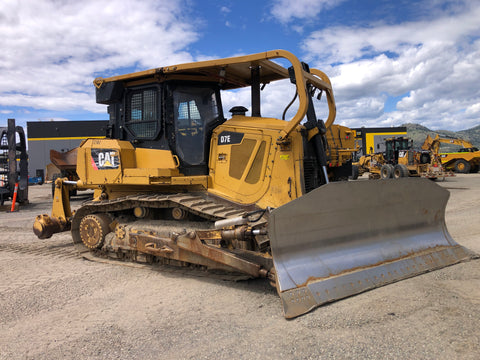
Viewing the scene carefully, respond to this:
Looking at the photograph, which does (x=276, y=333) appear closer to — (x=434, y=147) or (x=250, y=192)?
(x=250, y=192)

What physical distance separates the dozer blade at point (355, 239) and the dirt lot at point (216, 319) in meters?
0.18

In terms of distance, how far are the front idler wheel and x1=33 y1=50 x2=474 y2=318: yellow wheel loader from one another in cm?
2

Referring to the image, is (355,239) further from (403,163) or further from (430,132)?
(430,132)

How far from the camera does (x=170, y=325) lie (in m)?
3.27

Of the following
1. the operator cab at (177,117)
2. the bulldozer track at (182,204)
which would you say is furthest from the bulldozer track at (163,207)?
the operator cab at (177,117)

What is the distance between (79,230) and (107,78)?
99.2 inches

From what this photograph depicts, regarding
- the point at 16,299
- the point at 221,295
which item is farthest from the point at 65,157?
the point at 221,295

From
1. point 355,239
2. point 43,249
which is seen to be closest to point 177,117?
point 355,239

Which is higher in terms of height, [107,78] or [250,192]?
[107,78]

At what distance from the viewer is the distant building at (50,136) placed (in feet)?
123

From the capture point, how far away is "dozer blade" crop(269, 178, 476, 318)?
3.54m

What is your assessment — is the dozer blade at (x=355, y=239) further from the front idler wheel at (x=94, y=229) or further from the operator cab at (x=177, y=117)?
the front idler wheel at (x=94, y=229)

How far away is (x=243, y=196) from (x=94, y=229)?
243cm

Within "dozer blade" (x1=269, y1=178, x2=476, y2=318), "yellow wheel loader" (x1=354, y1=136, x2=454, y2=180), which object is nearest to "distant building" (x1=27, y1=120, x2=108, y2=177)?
"yellow wheel loader" (x1=354, y1=136, x2=454, y2=180)
